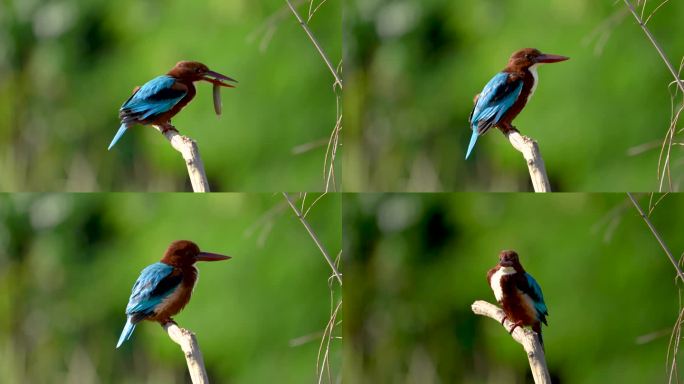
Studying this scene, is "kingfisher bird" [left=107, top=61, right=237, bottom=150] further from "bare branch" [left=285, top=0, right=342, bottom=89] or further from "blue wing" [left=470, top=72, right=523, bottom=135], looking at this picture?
"blue wing" [left=470, top=72, right=523, bottom=135]

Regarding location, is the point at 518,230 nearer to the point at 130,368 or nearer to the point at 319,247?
the point at 319,247

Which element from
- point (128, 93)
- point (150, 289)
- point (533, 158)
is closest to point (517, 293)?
point (533, 158)

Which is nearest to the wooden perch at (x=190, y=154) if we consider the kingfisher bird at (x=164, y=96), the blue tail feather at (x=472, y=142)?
the kingfisher bird at (x=164, y=96)

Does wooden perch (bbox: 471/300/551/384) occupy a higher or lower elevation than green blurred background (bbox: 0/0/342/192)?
lower

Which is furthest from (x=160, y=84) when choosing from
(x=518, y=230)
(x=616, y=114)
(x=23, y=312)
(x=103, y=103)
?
(x=616, y=114)

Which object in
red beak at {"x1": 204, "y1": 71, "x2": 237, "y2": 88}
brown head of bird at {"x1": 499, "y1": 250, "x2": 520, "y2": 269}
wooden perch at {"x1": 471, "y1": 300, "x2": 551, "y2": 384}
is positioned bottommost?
wooden perch at {"x1": 471, "y1": 300, "x2": 551, "y2": 384}

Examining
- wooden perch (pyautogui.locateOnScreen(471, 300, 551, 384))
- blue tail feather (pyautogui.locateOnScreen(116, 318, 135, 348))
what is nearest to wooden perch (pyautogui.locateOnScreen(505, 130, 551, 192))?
wooden perch (pyautogui.locateOnScreen(471, 300, 551, 384))

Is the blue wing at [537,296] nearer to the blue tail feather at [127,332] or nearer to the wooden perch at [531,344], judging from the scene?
the wooden perch at [531,344]
